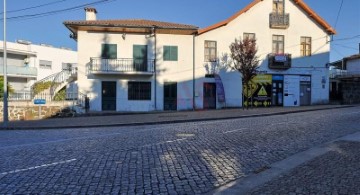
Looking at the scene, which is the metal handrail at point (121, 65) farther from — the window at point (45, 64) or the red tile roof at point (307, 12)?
the window at point (45, 64)

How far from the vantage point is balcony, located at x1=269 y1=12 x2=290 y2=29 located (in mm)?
28931

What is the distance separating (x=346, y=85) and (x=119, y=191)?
3318 cm

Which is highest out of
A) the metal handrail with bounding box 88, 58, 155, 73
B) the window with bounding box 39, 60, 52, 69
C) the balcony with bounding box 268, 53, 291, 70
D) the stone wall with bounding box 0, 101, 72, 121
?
the window with bounding box 39, 60, 52, 69

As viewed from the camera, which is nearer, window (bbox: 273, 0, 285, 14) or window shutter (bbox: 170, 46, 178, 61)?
window shutter (bbox: 170, 46, 178, 61)

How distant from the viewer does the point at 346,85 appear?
110 ft

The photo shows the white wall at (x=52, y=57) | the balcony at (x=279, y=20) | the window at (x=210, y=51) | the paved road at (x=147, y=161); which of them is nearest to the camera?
the paved road at (x=147, y=161)

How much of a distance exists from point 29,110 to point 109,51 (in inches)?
285

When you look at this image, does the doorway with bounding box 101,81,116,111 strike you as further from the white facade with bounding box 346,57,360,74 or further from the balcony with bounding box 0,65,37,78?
the white facade with bounding box 346,57,360,74

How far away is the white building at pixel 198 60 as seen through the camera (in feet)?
84.8

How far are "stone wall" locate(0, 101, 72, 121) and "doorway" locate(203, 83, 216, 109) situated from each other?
11.2 metres

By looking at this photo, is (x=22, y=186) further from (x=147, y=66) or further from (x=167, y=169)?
(x=147, y=66)

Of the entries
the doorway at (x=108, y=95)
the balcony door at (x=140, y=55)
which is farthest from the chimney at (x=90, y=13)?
the doorway at (x=108, y=95)

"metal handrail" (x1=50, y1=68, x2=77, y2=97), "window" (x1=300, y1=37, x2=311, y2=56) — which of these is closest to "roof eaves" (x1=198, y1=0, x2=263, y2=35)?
"window" (x1=300, y1=37, x2=311, y2=56)

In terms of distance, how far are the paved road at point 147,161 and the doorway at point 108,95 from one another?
14.9 metres
